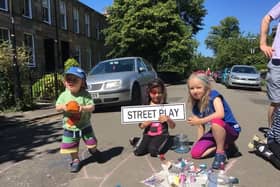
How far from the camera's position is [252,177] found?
4078 millimetres

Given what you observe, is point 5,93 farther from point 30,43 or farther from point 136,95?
point 30,43

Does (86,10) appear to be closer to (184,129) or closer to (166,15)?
(166,15)

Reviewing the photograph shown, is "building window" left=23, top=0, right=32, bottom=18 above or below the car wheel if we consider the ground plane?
above

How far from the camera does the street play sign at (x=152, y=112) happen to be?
4.85 m

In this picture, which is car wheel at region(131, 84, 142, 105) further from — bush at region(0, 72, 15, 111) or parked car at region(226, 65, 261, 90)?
parked car at region(226, 65, 261, 90)

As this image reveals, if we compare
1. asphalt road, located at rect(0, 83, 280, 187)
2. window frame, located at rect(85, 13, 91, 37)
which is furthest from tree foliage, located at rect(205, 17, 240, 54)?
asphalt road, located at rect(0, 83, 280, 187)

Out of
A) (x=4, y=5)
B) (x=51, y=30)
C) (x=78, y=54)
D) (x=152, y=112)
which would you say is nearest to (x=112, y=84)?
(x=152, y=112)

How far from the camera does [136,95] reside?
1064 cm

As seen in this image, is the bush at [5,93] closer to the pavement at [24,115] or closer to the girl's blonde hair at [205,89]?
the pavement at [24,115]

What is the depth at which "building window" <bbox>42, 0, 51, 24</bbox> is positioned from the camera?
78.5 ft

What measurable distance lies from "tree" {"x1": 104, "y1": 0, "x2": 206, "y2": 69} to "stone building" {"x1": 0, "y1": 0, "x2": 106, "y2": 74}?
9.05 ft

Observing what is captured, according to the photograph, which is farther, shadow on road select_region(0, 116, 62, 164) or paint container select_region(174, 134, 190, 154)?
shadow on road select_region(0, 116, 62, 164)

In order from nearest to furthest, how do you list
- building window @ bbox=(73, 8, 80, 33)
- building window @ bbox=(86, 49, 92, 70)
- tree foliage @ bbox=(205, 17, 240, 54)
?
building window @ bbox=(73, 8, 80, 33) → building window @ bbox=(86, 49, 92, 70) → tree foliage @ bbox=(205, 17, 240, 54)

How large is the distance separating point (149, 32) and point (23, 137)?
2250 centimetres
